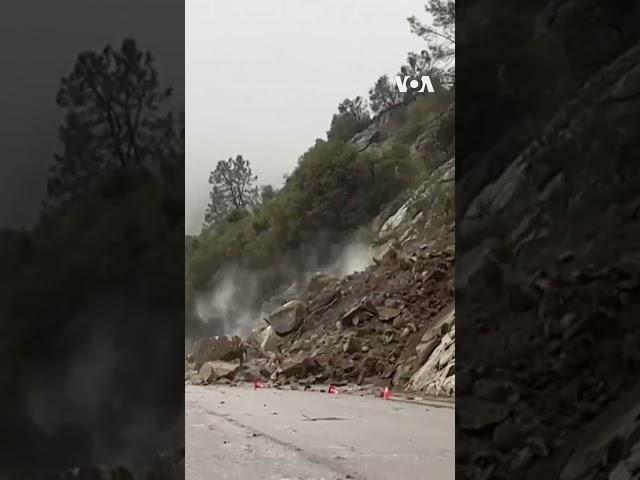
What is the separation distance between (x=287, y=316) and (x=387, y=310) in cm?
25

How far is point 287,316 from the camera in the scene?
1.57m

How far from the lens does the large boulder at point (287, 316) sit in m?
1.57

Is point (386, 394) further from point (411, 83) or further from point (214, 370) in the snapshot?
point (411, 83)

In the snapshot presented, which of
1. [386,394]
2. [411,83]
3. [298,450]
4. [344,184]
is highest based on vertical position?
[411,83]

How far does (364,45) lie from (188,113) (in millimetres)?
443

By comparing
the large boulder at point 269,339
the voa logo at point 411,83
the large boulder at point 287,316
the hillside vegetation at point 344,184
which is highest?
the voa logo at point 411,83

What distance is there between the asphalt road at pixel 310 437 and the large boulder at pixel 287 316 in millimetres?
146

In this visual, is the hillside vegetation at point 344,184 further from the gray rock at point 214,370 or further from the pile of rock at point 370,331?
the gray rock at point 214,370

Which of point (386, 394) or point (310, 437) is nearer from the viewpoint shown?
point (310, 437)

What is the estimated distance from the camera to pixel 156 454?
1094 millimetres

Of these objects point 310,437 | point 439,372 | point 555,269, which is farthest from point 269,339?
point 555,269

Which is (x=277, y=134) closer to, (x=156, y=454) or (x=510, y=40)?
(x=510, y=40)

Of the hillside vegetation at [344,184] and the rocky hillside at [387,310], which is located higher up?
the hillside vegetation at [344,184]

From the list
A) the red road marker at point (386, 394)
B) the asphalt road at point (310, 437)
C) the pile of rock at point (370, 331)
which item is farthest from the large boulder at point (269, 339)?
the red road marker at point (386, 394)
